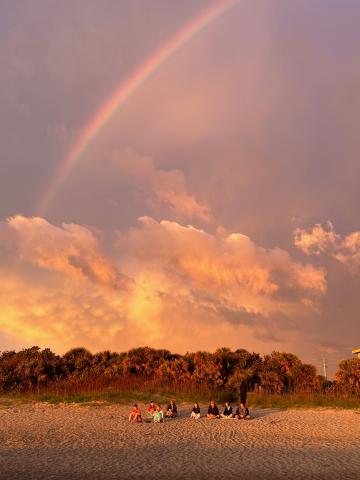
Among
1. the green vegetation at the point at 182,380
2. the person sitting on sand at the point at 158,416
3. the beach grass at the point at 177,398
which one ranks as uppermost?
the green vegetation at the point at 182,380

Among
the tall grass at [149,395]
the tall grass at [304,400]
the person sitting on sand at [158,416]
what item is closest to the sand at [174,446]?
the person sitting on sand at [158,416]

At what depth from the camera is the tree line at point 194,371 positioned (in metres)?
38.8

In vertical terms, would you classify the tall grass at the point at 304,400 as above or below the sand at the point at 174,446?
above

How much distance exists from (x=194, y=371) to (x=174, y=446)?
1808 centimetres

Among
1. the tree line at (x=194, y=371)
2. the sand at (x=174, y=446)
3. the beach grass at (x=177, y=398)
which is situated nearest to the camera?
the sand at (x=174, y=446)

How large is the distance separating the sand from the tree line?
6844 millimetres

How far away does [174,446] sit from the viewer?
21.7m

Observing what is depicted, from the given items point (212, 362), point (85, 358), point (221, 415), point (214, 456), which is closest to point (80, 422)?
point (221, 415)

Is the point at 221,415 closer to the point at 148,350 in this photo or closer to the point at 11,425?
the point at 11,425

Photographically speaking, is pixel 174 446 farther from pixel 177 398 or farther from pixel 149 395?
pixel 149 395

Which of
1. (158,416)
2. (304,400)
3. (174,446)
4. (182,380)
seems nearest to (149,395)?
(182,380)

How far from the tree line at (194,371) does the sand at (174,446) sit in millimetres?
6844

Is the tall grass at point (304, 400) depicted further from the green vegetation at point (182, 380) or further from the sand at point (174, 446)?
the sand at point (174, 446)

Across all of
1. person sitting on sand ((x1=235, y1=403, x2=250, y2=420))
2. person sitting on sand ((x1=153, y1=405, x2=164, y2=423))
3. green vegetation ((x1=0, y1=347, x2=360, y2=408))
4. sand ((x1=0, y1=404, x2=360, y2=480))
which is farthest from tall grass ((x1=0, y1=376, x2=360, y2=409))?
person sitting on sand ((x1=153, y1=405, x2=164, y2=423))
